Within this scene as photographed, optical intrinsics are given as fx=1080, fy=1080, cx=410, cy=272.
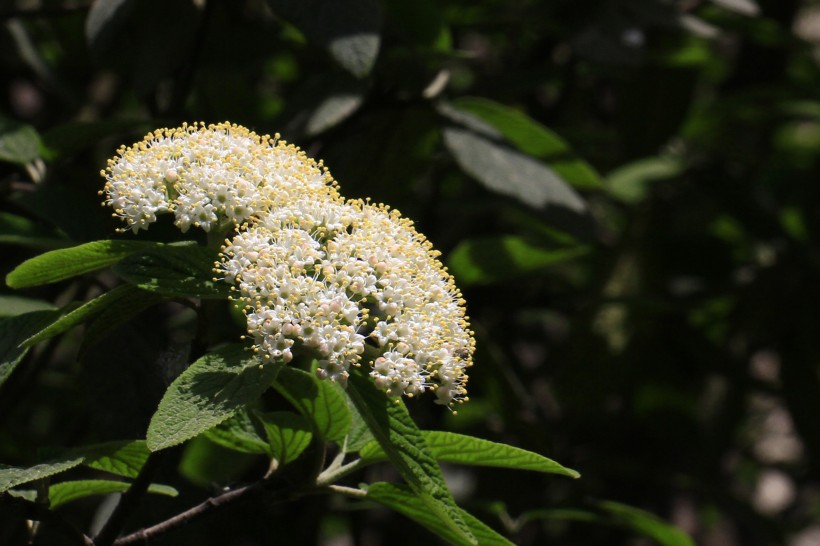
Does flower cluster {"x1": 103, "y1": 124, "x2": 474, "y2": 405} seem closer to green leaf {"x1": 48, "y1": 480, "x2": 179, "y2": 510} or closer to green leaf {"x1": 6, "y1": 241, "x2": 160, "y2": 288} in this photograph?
green leaf {"x1": 6, "y1": 241, "x2": 160, "y2": 288}

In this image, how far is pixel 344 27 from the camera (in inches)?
77.3

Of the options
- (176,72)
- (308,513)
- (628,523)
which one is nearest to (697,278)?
(628,523)

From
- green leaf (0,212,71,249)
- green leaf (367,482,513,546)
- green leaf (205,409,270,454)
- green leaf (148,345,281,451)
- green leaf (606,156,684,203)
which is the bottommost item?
green leaf (606,156,684,203)

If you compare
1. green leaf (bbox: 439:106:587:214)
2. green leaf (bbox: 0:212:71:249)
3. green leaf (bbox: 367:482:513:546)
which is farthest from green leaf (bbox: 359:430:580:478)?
green leaf (bbox: 439:106:587:214)

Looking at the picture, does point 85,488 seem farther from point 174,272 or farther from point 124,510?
point 174,272

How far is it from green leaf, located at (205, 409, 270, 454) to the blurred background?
168mm

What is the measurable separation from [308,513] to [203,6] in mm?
1325

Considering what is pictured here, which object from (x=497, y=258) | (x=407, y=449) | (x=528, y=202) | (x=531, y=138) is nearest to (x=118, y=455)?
(x=407, y=449)

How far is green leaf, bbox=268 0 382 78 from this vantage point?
1.95 m

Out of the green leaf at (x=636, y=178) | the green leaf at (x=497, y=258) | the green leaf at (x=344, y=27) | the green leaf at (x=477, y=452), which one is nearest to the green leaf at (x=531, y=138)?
the green leaf at (x=497, y=258)

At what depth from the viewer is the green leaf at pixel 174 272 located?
128cm

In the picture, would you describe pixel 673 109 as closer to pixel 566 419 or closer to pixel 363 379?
pixel 566 419

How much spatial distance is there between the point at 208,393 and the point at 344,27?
940 millimetres

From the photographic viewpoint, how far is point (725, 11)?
329 centimetres
